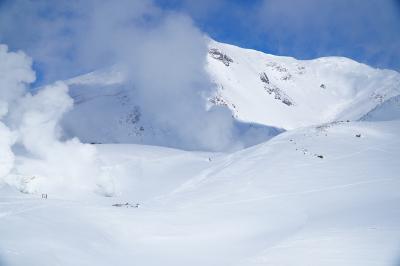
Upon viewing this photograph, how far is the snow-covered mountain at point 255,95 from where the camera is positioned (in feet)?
300

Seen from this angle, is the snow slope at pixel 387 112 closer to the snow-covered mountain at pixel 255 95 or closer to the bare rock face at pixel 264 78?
the snow-covered mountain at pixel 255 95

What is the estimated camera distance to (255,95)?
112438 millimetres

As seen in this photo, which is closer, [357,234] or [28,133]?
[357,234]

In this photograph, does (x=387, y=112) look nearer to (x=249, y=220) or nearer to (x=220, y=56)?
(x=249, y=220)

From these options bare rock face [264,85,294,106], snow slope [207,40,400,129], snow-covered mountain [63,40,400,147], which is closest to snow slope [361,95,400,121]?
snow-covered mountain [63,40,400,147]

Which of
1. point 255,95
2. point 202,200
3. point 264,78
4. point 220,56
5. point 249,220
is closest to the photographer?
point 249,220

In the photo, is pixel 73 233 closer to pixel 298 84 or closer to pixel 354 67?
pixel 298 84

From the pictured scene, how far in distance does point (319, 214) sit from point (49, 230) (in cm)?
909

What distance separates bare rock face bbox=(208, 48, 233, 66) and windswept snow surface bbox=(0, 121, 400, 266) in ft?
309

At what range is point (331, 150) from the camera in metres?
26.5

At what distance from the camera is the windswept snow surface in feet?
36.4

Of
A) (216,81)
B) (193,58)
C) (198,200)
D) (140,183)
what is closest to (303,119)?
(216,81)

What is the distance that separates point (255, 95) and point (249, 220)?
98079 mm

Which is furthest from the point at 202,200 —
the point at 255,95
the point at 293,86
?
the point at 293,86
